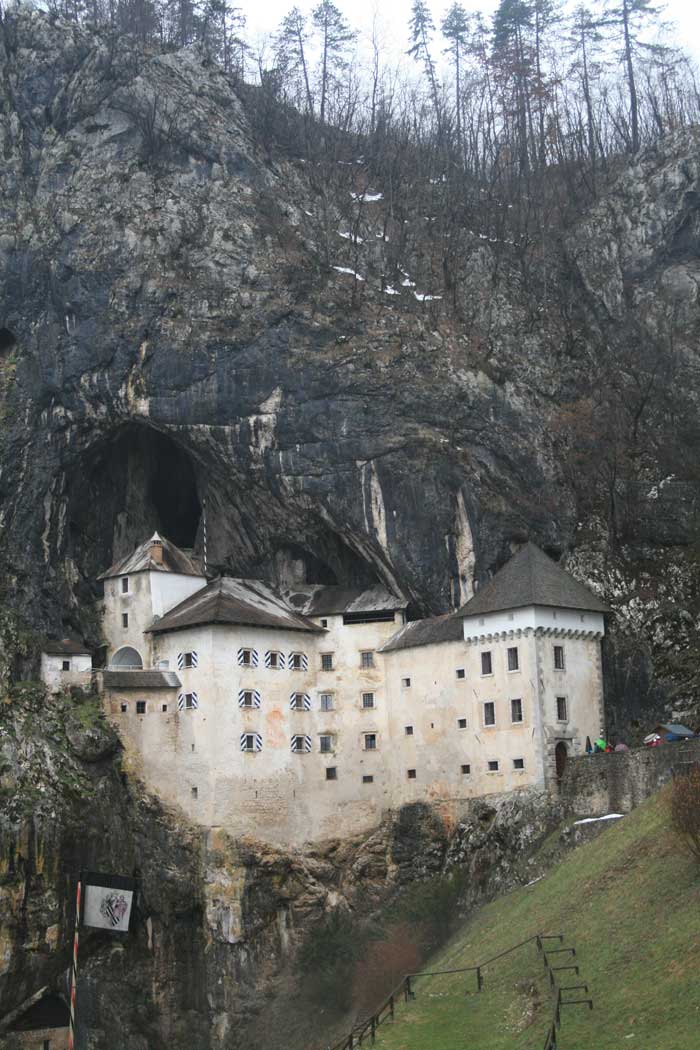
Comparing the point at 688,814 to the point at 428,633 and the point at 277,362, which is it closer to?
the point at 428,633

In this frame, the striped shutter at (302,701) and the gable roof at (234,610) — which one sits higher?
the gable roof at (234,610)

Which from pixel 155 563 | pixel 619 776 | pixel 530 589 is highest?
pixel 155 563

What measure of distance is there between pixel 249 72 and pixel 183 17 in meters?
5.46

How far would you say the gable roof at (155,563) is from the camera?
261ft

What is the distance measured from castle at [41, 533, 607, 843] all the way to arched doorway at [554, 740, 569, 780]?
65 millimetres

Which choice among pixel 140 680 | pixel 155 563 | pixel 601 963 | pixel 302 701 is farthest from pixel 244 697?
pixel 601 963

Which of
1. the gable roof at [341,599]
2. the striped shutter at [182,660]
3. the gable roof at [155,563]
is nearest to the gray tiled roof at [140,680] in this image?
the striped shutter at [182,660]

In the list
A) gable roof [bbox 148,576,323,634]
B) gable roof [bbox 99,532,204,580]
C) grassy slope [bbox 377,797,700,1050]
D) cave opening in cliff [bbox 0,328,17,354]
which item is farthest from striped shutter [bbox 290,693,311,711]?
cave opening in cliff [bbox 0,328,17,354]

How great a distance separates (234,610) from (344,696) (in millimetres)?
7005

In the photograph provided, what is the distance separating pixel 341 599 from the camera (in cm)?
7888

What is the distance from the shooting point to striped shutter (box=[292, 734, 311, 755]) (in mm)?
→ 75500

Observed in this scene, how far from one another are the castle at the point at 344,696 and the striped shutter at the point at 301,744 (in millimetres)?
70

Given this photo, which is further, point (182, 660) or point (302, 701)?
point (302, 701)

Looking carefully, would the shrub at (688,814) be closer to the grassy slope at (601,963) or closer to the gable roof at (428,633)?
the grassy slope at (601,963)
